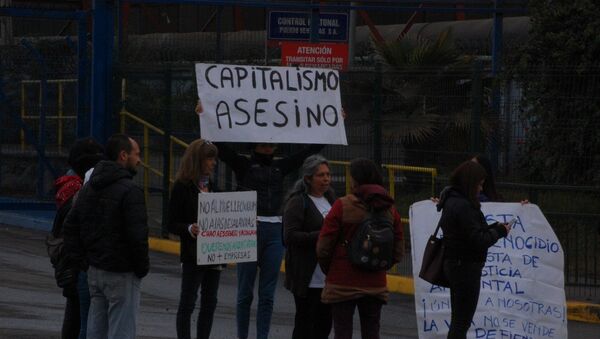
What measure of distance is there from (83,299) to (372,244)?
210cm

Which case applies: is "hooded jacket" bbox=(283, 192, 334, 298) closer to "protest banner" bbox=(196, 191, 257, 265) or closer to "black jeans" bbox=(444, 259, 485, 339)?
"protest banner" bbox=(196, 191, 257, 265)

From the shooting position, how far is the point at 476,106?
13.4 metres

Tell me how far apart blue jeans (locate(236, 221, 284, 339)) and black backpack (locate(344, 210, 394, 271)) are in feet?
4.41

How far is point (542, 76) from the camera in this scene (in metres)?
13.1

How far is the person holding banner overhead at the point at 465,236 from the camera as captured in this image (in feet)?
27.8

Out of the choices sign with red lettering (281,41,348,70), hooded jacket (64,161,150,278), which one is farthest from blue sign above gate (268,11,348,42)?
hooded jacket (64,161,150,278)

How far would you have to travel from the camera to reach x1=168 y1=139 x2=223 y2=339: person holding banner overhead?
849 centimetres

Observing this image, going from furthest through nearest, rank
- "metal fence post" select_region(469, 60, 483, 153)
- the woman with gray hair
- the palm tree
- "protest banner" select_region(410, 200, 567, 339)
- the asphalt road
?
the palm tree → "metal fence post" select_region(469, 60, 483, 153) → the asphalt road → "protest banner" select_region(410, 200, 567, 339) → the woman with gray hair

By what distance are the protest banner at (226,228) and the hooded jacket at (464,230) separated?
4.73ft

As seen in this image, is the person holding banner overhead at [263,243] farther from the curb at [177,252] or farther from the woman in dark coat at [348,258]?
the curb at [177,252]

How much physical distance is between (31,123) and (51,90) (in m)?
0.75

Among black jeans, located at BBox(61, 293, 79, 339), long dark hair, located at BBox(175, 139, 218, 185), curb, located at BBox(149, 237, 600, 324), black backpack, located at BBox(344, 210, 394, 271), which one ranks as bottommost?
curb, located at BBox(149, 237, 600, 324)

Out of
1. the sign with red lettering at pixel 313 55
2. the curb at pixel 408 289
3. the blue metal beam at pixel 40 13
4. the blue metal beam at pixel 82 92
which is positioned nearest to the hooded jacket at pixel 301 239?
the curb at pixel 408 289

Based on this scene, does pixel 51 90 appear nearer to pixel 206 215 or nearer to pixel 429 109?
pixel 429 109
